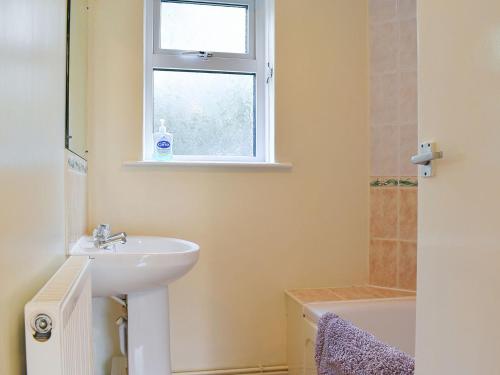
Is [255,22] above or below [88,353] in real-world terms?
above

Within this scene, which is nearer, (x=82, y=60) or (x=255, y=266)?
(x=82, y=60)

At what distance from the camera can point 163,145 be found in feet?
5.72

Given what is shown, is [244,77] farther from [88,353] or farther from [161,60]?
[88,353]

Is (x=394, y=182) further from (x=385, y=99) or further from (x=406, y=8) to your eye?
(x=406, y=8)

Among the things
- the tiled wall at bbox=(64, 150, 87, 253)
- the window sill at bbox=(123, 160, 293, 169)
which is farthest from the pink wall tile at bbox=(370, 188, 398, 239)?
the tiled wall at bbox=(64, 150, 87, 253)

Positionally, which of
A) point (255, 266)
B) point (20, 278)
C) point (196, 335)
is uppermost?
point (20, 278)

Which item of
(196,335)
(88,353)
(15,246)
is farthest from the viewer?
(196,335)

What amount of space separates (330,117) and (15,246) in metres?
1.52

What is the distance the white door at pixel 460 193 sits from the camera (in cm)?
54

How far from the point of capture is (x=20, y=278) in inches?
27.6

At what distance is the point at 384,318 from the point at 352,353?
0.55 m

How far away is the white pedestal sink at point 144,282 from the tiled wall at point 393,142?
0.99 meters

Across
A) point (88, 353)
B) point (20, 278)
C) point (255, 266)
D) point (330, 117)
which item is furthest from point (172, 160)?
point (20, 278)

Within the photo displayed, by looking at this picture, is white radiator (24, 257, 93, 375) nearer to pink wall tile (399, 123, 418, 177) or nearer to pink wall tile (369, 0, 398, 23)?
pink wall tile (399, 123, 418, 177)
